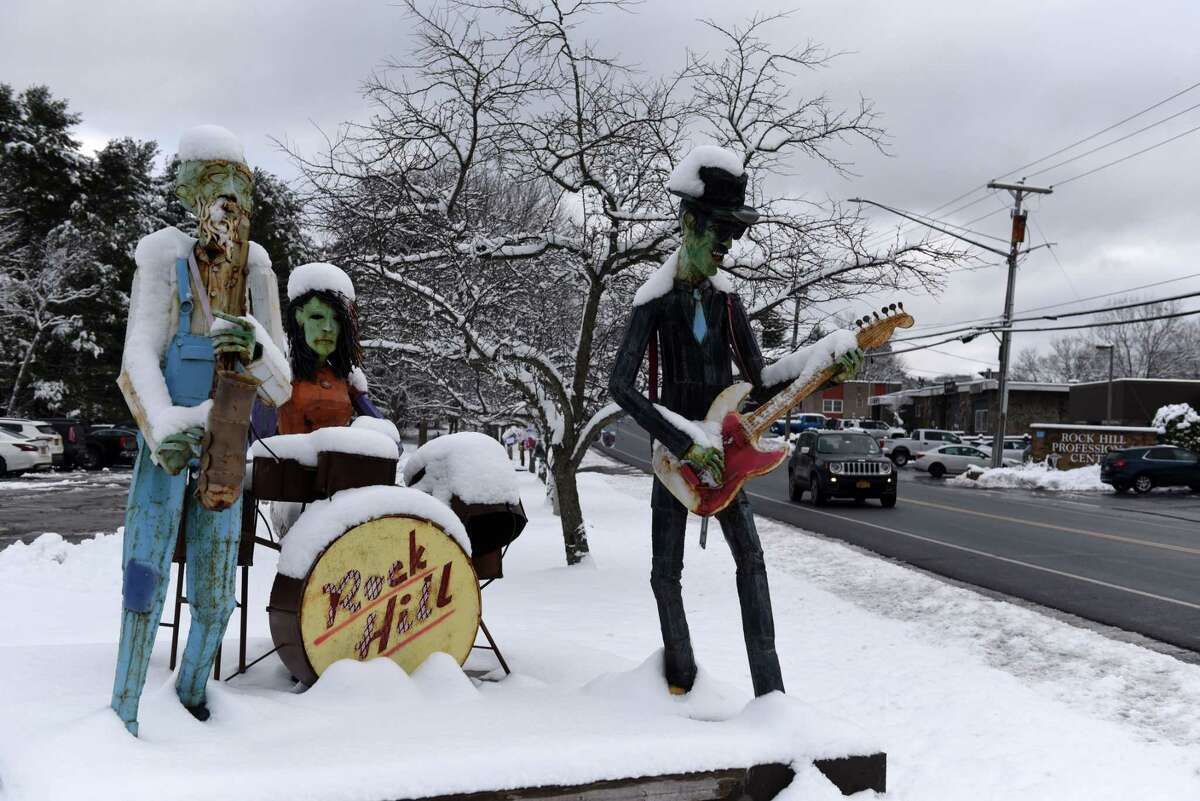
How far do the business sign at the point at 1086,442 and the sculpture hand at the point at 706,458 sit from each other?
29.8 m

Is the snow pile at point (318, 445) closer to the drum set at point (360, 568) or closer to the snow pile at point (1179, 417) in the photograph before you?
the drum set at point (360, 568)

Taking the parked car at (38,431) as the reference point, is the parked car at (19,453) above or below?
below

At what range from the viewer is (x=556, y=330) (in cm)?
1385

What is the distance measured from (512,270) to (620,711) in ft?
24.2

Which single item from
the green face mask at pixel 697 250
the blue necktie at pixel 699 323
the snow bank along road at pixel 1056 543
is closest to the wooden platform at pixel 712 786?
the blue necktie at pixel 699 323

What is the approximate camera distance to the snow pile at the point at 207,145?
9.25 feet

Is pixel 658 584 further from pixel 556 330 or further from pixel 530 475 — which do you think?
pixel 530 475

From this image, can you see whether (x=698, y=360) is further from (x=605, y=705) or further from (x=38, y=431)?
(x=38, y=431)

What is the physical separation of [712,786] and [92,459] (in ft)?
91.7

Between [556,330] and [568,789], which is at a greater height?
[556,330]

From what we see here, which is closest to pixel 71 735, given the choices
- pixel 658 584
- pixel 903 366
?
pixel 658 584

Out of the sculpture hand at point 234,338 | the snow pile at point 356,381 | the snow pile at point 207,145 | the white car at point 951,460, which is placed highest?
the snow pile at point 207,145

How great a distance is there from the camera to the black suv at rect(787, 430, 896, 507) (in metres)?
17.9

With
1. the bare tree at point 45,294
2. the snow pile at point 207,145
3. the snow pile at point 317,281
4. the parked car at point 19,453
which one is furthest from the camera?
the bare tree at point 45,294
